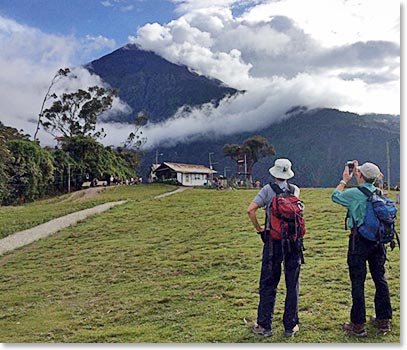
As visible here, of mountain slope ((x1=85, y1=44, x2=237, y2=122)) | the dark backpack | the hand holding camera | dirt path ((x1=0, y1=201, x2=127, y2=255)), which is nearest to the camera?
the dark backpack

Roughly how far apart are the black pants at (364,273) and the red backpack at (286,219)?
0.33m

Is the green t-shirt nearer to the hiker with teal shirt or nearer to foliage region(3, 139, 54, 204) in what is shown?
the hiker with teal shirt

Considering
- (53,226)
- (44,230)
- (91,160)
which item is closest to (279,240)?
(91,160)

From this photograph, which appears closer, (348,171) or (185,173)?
(348,171)

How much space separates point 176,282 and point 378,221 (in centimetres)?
211

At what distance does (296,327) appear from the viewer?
2.85 m

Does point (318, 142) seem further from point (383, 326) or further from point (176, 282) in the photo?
point (383, 326)

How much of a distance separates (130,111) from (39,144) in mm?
1548

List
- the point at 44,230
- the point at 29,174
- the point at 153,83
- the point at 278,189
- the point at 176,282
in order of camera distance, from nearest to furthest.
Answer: the point at 278,189 < the point at 176,282 < the point at 153,83 < the point at 29,174 < the point at 44,230

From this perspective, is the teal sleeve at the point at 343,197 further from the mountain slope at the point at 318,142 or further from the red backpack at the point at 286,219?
the mountain slope at the point at 318,142

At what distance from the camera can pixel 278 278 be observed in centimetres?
282

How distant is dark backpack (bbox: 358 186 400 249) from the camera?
2.64m

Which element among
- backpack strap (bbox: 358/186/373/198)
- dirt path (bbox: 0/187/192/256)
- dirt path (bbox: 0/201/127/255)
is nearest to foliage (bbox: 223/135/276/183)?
dirt path (bbox: 0/187/192/256)

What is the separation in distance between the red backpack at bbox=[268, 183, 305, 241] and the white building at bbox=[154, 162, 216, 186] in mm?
2415
